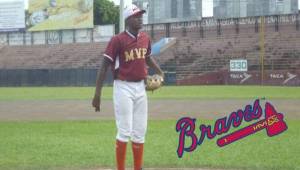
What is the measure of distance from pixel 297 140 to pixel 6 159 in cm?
570

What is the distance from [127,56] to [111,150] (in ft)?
11.4

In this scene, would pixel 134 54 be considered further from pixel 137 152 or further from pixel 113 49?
pixel 137 152

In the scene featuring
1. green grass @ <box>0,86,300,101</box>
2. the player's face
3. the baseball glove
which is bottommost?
green grass @ <box>0,86,300,101</box>

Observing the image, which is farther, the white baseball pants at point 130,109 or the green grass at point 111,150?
the green grass at point 111,150

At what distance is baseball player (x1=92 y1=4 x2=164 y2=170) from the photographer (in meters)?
7.12

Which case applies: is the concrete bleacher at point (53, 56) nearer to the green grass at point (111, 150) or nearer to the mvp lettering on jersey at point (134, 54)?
the green grass at point (111, 150)

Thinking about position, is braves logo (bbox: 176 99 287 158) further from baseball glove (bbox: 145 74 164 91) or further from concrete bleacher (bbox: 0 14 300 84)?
concrete bleacher (bbox: 0 14 300 84)

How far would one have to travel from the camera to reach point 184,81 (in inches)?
2090

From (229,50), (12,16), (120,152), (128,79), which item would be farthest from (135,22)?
(12,16)

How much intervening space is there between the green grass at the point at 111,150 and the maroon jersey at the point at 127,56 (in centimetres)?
202

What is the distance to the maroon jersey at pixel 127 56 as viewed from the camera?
23.3 feet

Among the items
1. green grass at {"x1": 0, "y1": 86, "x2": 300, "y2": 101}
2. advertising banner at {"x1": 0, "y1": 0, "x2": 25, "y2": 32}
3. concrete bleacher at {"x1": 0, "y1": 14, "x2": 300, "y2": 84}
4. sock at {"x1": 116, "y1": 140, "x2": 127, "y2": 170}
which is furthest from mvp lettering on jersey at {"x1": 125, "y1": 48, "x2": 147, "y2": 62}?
advertising banner at {"x1": 0, "y1": 0, "x2": 25, "y2": 32}

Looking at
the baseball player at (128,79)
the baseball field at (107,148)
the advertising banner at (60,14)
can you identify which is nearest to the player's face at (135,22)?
the baseball player at (128,79)

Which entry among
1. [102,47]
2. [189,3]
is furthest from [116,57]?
[189,3]
